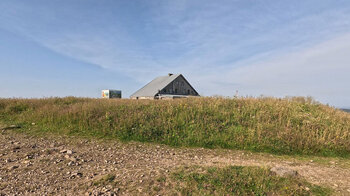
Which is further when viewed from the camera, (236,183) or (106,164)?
(106,164)

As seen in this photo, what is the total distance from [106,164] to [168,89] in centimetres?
2766

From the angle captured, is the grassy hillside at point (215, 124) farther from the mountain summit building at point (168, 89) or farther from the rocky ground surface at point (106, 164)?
the mountain summit building at point (168, 89)

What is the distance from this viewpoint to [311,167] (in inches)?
203

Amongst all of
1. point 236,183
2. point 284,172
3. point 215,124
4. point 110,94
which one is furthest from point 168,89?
point 236,183

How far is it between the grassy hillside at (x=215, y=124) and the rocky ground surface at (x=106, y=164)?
781 millimetres

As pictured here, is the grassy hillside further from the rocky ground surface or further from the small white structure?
the small white structure

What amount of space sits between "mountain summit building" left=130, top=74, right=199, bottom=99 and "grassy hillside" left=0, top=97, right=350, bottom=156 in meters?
19.4

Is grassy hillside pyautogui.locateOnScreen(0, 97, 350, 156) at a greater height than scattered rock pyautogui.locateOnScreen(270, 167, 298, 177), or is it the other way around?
grassy hillside pyautogui.locateOnScreen(0, 97, 350, 156)

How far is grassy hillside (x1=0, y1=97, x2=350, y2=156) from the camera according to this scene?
23.2 feet

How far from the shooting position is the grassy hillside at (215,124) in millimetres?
7059

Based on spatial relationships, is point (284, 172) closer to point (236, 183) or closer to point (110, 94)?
point (236, 183)

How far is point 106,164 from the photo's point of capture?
492 centimetres

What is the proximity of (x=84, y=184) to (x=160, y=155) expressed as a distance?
2.50 meters

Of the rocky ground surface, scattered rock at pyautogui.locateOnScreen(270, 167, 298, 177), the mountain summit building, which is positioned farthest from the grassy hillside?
the mountain summit building
